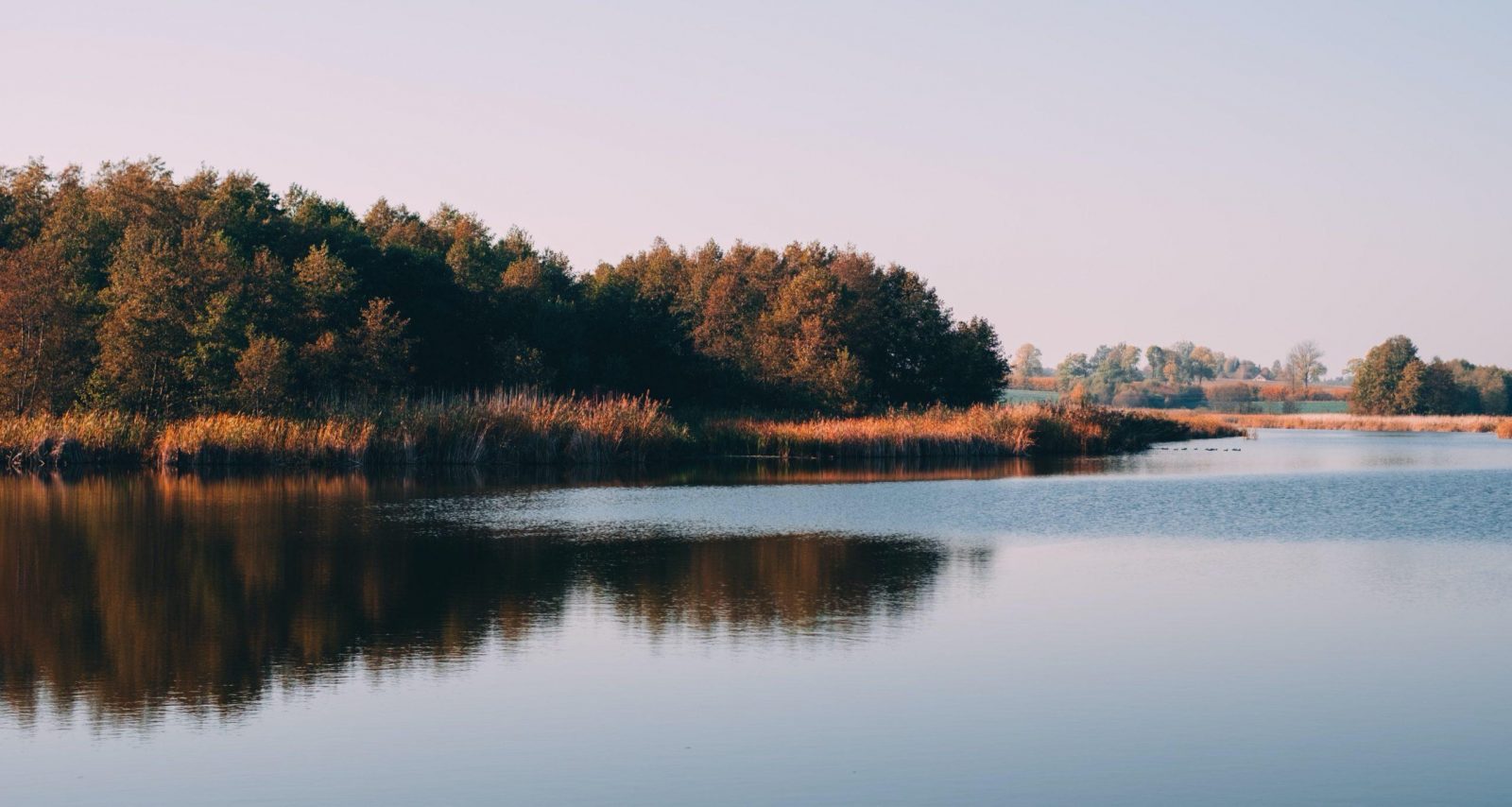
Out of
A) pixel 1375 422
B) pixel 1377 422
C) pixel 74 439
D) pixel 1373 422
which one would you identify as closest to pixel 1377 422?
pixel 1377 422

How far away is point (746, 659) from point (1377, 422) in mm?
100502

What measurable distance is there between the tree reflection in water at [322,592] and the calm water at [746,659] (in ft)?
0.23

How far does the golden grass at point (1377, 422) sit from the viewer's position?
9538 centimetres

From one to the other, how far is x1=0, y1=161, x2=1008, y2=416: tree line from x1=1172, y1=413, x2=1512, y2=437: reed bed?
3825cm

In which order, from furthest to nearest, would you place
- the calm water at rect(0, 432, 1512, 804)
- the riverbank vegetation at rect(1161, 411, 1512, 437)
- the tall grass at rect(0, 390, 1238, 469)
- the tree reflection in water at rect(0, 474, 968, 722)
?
the riverbank vegetation at rect(1161, 411, 1512, 437)
the tall grass at rect(0, 390, 1238, 469)
the tree reflection in water at rect(0, 474, 968, 722)
the calm water at rect(0, 432, 1512, 804)

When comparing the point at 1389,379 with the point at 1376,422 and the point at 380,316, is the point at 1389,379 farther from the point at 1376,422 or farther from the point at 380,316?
the point at 380,316

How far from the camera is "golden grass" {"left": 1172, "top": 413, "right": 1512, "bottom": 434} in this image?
95375 millimetres

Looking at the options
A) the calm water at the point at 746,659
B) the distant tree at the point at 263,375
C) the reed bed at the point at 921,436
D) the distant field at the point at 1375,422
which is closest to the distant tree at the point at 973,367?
the reed bed at the point at 921,436

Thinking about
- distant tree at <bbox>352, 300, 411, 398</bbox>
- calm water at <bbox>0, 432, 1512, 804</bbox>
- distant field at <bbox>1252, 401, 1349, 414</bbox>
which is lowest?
calm water at <bbox>0, 432, 1512, 804</bbox>

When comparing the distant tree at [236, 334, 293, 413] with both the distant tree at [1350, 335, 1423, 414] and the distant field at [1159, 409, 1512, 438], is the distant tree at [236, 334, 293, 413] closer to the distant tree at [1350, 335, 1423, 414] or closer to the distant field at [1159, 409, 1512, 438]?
the distant field at [1159, 409, 1512, 438]

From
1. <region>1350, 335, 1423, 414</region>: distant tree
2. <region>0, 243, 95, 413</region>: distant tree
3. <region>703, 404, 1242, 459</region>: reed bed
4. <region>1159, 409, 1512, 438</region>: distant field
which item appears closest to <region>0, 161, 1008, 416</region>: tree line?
<region>0, 243, 95, 413</region>: distant tree

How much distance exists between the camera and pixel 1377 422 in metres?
102

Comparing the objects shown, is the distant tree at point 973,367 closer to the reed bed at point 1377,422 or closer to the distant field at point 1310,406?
the reed bed at point 1377,422

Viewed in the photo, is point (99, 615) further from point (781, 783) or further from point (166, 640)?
point (781, 783)
